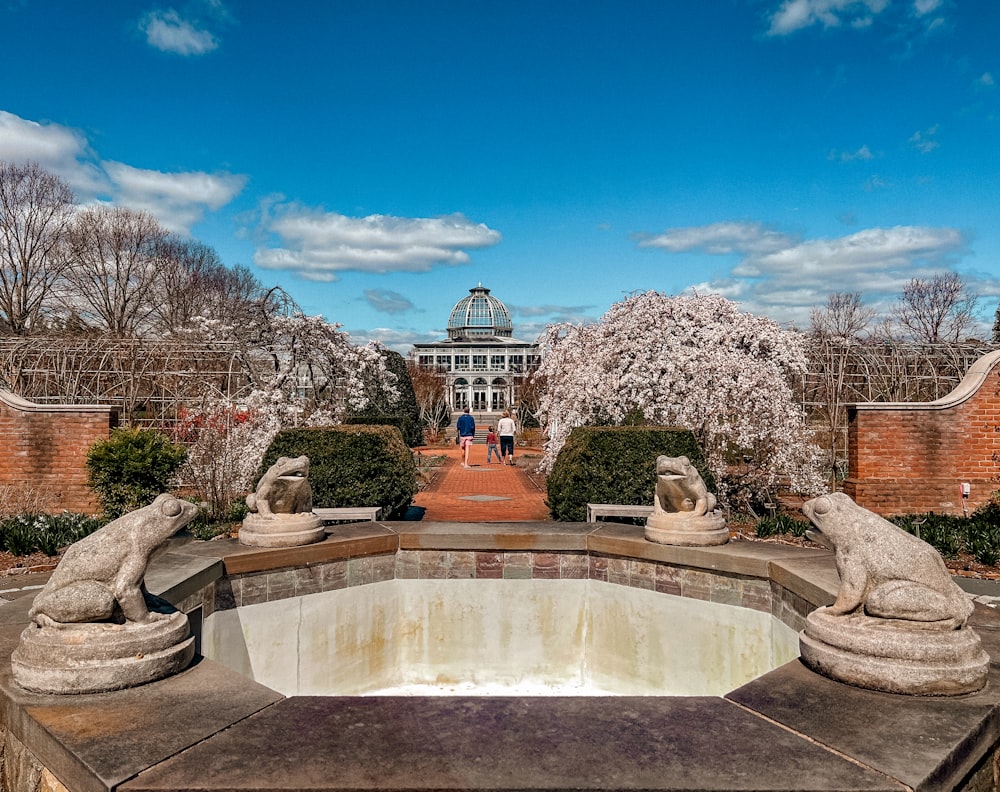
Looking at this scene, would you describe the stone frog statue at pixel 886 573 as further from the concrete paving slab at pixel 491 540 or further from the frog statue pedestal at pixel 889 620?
the concrete paving slab at pixel 491 540

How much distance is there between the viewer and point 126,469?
995 cm

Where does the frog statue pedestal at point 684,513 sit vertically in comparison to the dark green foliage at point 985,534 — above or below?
above

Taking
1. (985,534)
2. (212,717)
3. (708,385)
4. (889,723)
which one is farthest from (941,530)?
(212,717)

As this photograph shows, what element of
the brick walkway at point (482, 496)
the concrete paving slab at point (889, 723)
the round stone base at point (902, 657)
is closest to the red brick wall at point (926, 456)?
the brick walkway at point (482, 496)

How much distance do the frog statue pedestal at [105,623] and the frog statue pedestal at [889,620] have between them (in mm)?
2991

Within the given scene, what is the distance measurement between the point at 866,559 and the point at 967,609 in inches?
17.1

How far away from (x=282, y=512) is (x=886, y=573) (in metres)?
4.07

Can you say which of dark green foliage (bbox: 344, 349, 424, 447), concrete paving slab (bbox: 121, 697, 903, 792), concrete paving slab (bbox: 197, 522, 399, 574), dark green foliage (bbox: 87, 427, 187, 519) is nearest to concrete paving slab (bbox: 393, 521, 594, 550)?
concrete paving slab (bbox: 197, 522, 399, 574)

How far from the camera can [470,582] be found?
17.5ft

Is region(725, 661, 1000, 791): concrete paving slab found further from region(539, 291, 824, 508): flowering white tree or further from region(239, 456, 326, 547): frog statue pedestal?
region(539, 291, 824, 508): flowering white tree

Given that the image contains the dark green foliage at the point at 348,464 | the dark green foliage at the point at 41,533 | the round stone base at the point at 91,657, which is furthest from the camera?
the dark green foliage at the point at 348,464

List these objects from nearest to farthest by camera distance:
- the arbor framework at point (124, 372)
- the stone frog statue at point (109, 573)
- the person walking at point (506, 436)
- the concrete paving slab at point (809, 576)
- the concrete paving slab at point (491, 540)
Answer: the stone frog statue at point (109, 573) < the concrete paving slab at point (809, 576) < the concrete paving slab at point (491, 540) < the arbor framework at point (124, 372) < the person walking at point (506, 436)

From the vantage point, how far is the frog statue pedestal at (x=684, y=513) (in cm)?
501

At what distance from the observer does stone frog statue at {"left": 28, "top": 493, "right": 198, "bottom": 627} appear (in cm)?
288
